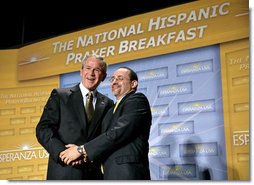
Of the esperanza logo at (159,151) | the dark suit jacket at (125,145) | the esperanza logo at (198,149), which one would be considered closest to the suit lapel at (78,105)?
the dark suit jacket at (125,145)

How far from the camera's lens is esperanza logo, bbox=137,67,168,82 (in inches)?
134

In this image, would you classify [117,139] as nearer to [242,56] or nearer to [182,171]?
[182,171]

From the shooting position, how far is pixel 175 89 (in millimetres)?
3312

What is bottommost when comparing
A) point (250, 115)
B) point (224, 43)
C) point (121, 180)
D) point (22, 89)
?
point (121, 180)

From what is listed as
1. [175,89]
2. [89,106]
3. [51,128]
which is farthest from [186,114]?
[51,128]

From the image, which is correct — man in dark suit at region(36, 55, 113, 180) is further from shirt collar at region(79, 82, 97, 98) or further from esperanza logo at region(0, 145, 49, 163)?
esperanza logo at region(0, 145, 49, 163)

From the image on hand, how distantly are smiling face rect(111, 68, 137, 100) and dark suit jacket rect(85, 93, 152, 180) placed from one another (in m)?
0.13

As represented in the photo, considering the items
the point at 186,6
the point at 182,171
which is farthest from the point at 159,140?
the point at 186,6

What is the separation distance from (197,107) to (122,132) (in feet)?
2.03

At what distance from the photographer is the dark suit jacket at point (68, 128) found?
3.30 meters

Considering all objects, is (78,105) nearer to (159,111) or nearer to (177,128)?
(159,111)

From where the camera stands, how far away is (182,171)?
318 centimetres

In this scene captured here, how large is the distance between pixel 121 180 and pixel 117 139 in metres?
0.31

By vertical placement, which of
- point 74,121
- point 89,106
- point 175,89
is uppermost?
point 175,89
